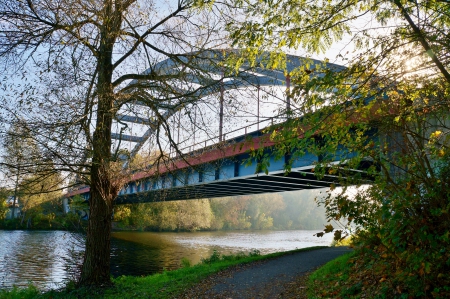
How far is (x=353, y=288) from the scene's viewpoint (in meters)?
6.61

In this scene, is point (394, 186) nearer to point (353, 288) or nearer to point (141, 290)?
point (353, 288)

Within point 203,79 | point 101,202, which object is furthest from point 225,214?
point 203,79

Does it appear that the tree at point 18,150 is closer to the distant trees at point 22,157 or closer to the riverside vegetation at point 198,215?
the distant trees at point 22,157

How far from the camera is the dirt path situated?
27.7 ft

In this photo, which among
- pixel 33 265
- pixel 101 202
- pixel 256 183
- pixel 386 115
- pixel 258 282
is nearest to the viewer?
pixel 386 115

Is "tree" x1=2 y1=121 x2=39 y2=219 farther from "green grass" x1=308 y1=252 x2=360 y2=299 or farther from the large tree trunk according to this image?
"green grass" x1=308 y1=252 x2=360 y2=299

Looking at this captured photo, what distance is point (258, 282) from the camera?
9852mm

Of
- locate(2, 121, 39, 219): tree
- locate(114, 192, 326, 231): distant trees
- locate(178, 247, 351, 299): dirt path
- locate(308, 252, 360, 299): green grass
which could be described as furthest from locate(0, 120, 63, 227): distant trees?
locate(114, 192, 326, 231): distant trees

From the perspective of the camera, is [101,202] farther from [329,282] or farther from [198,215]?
[198,215]


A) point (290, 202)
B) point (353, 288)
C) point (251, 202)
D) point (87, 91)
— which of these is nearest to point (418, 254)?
point (353, 288)

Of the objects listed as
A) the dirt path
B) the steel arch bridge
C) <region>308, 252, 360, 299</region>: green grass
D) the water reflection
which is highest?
the steel arch bridge

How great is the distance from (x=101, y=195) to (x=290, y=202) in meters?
100

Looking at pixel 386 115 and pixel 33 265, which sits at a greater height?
pixel 386 115

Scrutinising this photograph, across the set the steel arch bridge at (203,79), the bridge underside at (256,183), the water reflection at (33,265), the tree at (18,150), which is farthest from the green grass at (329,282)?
the water reflection at (33,265)
